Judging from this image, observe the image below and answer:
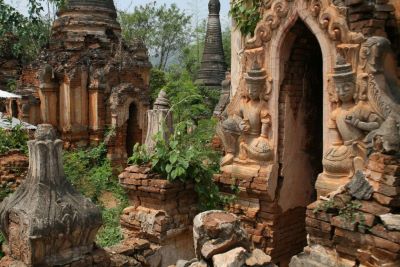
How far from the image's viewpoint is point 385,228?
12.2ft

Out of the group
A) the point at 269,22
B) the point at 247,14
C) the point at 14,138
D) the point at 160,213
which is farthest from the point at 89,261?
the point at 14,138

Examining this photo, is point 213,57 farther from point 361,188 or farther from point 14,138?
point 361,188

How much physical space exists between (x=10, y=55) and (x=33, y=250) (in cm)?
1572

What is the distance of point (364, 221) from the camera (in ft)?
12.6

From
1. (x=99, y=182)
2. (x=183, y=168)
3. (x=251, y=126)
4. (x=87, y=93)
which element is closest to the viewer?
(x=183, y=168)

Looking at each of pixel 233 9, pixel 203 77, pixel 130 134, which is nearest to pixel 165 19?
pixel 203 77

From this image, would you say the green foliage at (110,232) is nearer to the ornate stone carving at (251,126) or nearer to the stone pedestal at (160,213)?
the stone pedestal at (160,213)

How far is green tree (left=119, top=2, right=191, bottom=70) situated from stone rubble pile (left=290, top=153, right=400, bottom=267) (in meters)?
28.3

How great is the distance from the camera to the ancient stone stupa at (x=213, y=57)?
24438 millimetres

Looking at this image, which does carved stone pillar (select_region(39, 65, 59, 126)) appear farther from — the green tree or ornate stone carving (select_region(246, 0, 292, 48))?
the green tree

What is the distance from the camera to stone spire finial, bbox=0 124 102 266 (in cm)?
391

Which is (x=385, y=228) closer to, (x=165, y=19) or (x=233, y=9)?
(x=233, y=9)

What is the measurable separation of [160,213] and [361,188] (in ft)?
8.43

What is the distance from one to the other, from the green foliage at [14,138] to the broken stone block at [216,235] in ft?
24.9
